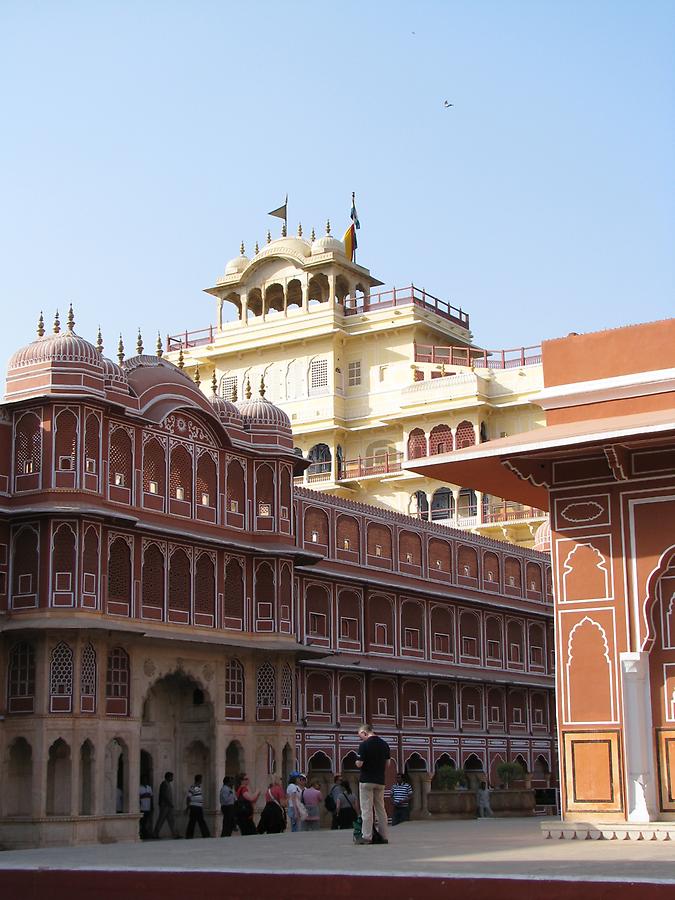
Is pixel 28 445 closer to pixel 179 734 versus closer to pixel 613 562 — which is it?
pixel 179 734

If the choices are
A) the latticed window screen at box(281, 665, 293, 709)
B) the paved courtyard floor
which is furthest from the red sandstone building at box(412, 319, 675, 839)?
the latticed window screen at box(281, 665, 293, 709)

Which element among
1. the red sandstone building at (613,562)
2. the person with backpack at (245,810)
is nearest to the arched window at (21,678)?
the person with backpack at (245,810)

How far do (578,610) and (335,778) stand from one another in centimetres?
1870

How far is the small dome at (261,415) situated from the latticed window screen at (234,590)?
11.6 ft

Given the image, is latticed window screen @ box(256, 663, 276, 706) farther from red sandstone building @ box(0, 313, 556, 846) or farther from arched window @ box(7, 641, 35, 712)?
arched window @ box(7, 641, 35, 712)

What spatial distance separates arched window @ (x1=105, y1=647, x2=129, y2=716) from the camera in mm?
29875

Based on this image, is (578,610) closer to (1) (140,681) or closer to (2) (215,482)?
(1) (140,681)

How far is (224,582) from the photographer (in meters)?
33.8

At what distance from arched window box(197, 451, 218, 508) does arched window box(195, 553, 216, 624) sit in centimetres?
127

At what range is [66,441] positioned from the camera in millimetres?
29938

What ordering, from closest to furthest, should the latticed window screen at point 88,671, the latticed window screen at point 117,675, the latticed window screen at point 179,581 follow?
1. the latticed window screen at point 88,671
2. the latticed window screen at point 117,675
3. the latticed window screen at point 179,581

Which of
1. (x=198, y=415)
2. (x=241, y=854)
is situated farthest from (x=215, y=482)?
(x=241, y=854)

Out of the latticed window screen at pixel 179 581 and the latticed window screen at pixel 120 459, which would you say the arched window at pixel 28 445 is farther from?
the latticed window screen at pixel 179 581

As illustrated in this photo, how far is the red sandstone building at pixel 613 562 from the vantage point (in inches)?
751
